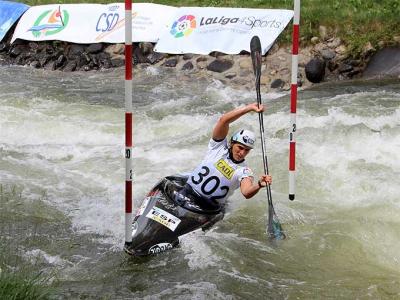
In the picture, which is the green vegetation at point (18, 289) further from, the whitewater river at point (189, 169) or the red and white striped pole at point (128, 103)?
the red and white striped pole at point (128, 103)

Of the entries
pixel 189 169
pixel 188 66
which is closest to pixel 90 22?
pixel 188 66

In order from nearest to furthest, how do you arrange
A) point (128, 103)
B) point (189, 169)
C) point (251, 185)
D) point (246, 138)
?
point (128, 103) < point (251, 185) < point (246, 138) < point (189, 169)

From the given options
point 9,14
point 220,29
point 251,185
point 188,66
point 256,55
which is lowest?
point 188,66

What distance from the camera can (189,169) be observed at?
7.48m

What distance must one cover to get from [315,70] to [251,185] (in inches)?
218

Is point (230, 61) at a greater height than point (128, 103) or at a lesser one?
lesser

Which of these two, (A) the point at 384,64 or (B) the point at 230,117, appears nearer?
(B) the point at 230,117

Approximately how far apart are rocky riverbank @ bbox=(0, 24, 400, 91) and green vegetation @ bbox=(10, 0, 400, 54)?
146 mm

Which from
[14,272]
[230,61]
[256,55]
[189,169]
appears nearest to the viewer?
[14,272]

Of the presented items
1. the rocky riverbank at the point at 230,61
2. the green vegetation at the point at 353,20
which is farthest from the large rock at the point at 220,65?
the green vegetation at the point at 353,20

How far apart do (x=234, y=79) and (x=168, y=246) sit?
6062mm

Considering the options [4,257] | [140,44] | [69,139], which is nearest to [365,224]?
[4,257]

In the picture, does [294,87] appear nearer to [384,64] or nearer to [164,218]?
[164,218]

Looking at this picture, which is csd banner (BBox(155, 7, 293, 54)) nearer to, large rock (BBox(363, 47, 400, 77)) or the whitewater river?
the whitewater river
